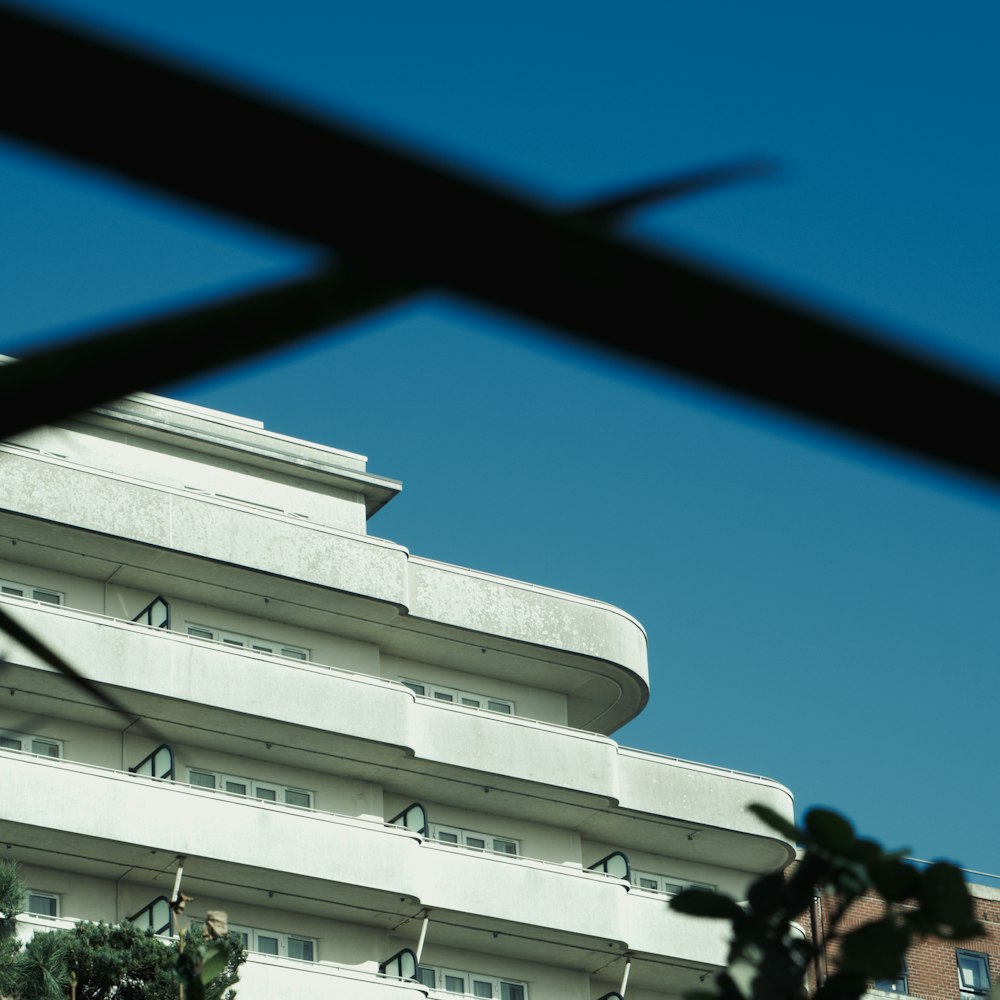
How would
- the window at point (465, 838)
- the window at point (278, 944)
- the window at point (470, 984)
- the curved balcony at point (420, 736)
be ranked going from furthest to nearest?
the window at point (465, 838) → the window at point (470, 984) → the window at point (278, 944) → the curved balcony at point (420, 736)

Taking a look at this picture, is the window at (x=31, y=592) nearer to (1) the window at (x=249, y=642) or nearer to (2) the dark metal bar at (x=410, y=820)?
(1) the window at (x=249, y=642)

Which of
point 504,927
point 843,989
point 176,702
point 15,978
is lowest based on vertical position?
point 843,989

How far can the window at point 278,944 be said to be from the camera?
35031 millimetres

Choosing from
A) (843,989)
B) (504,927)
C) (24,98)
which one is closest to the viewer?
(24,98)

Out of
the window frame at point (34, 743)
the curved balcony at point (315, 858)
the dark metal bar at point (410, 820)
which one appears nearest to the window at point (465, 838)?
the dark metal bar at point (410, 820)

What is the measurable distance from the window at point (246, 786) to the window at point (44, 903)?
3.93 m

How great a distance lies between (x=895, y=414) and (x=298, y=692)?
1423 inches

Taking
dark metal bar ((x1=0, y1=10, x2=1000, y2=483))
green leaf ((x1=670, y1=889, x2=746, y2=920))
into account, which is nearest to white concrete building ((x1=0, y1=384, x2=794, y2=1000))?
green leaf ((x1=670, y1=889, x2=746, y2=920))

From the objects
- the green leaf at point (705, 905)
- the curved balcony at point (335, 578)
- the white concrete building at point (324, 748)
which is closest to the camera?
the green leaf at point (705, 905)

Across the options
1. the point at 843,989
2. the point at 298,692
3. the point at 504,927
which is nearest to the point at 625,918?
the point at 504,927

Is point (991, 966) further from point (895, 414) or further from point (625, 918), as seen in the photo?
point (895, 414)

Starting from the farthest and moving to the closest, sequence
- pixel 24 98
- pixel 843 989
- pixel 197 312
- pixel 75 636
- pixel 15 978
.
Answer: pixel 75 636 < pixel 15 978 < pixel 843 989 < pixel 197 312 < pixel 24 98

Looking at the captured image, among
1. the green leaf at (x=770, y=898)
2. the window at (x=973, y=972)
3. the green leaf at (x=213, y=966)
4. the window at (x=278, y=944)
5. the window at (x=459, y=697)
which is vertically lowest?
the green leaf at (x=770, y=898)

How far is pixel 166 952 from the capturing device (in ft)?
77.2
